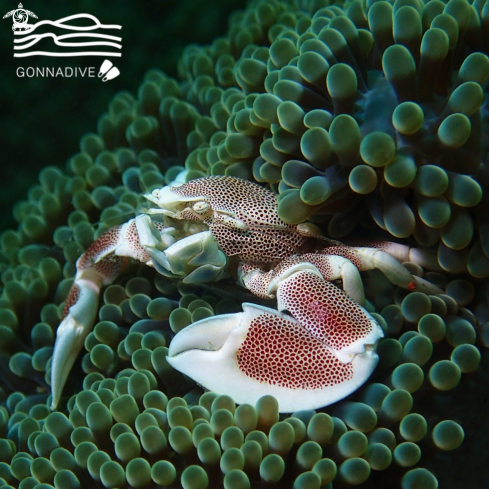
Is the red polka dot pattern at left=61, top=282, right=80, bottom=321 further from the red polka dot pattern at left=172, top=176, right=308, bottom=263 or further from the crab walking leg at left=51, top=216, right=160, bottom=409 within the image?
the red polka dot pattern at left=172, top=176, right=308, bottom=263

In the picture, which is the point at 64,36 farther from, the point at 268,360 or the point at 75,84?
the point at 268,360

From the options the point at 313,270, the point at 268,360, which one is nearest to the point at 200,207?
the point at 313,270

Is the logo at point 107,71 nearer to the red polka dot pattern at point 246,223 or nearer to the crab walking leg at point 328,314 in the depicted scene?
the red polka dot pattern at point 246,223

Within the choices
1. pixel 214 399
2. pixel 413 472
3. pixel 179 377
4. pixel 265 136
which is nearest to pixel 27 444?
pixel 179 377

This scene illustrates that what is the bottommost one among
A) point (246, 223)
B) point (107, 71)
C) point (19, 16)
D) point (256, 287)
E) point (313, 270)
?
point (256, 287)

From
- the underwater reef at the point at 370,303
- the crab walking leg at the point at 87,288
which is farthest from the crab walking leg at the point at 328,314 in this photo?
the crab walking leg at the point at 87,288

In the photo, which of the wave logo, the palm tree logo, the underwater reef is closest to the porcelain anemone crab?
the underwater reef

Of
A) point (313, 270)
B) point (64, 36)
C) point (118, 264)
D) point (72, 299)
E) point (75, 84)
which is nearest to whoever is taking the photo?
point (313, 270)
